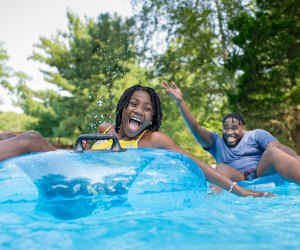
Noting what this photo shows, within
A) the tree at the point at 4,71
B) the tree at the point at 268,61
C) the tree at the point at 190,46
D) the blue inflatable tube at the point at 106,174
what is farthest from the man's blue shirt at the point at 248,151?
the tree at the point at 4,71

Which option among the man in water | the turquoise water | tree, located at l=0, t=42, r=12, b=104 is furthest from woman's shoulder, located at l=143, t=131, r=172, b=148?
tree, located at l=0, t=42, r=12, b=104

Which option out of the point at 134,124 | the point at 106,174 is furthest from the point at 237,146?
the point at 106,174

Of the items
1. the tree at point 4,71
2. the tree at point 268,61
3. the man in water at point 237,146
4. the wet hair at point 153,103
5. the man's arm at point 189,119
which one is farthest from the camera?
the tree at point 4,71

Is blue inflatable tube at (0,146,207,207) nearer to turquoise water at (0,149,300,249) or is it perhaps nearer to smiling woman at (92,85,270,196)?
turquoise water at (0,149,300,249)

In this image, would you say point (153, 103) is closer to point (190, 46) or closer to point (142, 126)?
point (142, 126)

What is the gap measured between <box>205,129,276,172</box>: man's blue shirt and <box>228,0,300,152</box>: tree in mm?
6369

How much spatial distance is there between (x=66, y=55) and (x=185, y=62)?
7803mm

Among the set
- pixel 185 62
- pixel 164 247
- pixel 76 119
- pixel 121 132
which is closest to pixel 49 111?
pixel 76 119

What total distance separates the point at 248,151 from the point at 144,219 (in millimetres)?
2470

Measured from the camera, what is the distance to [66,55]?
21.0 m

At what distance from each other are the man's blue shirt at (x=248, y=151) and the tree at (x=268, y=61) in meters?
6.37

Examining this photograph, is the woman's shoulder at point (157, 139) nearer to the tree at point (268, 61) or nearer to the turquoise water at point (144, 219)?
the turquoise water at point (144, 219)

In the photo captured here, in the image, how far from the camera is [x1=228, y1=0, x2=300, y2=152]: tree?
10.3m

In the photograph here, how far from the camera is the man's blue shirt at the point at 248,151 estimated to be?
406 centimetres
